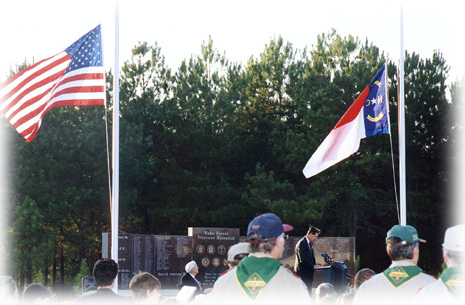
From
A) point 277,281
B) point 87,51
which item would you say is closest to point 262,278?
point 277,281

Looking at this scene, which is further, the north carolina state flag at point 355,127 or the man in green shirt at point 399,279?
the north carolina state flag at point 355,127

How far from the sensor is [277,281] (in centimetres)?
361

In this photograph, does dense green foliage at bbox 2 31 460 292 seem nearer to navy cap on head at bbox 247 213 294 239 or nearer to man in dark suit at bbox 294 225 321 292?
man in dark suit at bbox 294 225 321 292

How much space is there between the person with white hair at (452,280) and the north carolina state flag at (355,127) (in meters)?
8.82

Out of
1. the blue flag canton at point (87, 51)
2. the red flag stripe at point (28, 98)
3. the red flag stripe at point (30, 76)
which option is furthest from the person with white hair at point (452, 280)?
the blue flag canton at point (87, 51)

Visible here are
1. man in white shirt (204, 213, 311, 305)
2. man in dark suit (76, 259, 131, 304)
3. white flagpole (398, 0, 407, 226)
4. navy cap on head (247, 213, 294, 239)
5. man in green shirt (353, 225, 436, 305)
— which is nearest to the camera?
man in white shirt (204, 213, 311, 305)

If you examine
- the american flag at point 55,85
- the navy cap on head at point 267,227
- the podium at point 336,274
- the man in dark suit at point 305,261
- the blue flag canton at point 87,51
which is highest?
the blue flag canton at point 87,51

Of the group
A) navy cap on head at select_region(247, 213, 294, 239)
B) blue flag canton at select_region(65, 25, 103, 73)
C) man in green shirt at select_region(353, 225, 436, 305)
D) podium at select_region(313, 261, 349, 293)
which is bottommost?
podium at select_region(313, 261, 349, 293)

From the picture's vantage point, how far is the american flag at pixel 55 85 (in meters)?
11.6

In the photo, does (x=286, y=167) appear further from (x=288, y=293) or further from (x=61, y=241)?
(x=288, y=293)

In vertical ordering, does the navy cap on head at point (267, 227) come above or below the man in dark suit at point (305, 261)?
above

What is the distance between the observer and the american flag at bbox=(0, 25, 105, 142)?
38.1 feet

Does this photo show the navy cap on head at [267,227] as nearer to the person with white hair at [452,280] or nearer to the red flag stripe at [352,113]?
the person with white hair at [452,280]

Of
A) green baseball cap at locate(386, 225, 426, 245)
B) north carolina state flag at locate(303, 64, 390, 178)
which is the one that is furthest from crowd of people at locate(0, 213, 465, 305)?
north carolina state flag at locate(303, 64, 390, 178)
